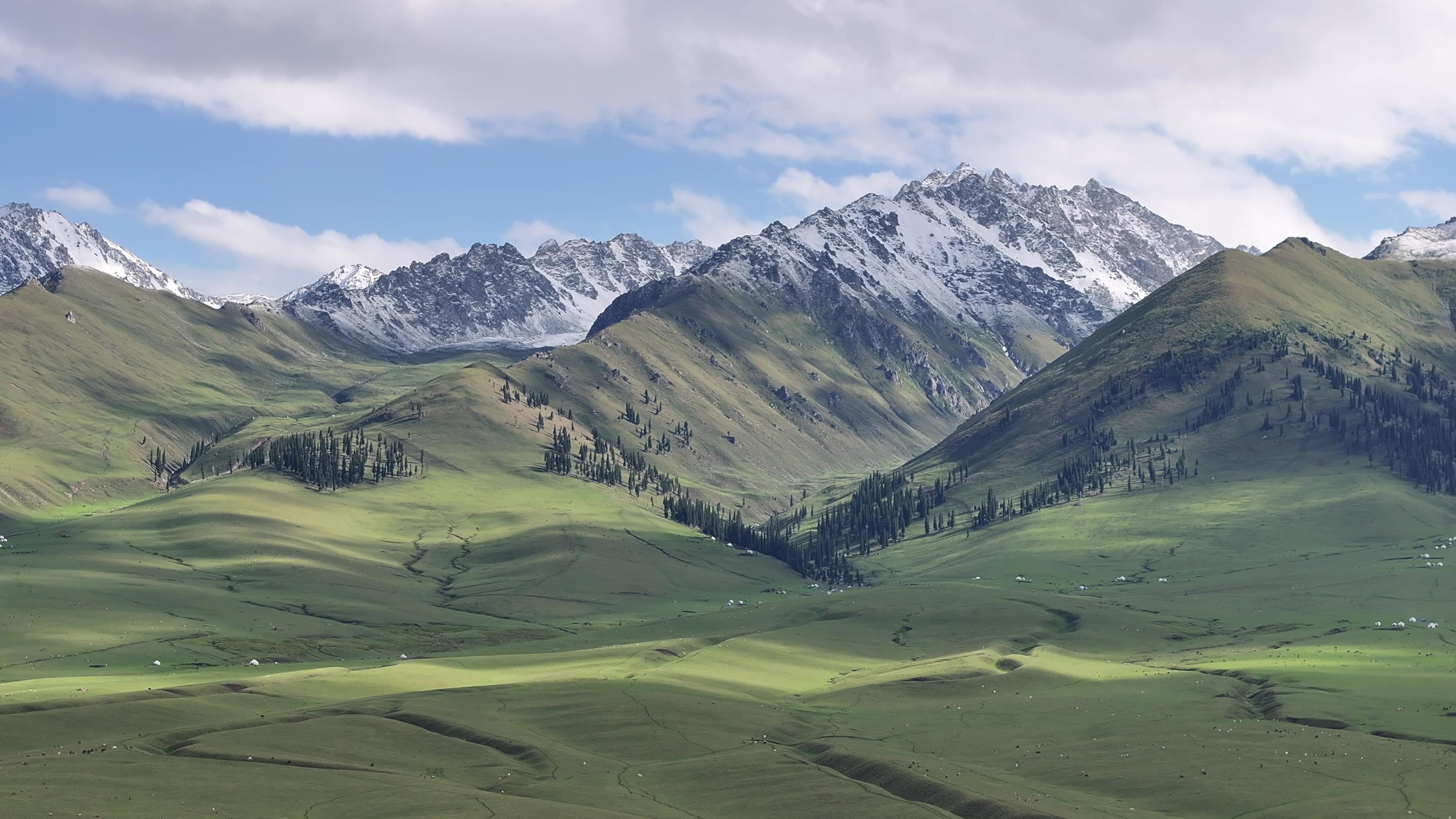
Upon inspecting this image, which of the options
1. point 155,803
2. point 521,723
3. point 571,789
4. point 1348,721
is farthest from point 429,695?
point 1348,721

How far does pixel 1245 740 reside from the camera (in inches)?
5531

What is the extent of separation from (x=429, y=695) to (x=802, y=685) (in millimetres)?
54390

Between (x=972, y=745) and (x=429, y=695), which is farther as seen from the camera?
(x=429, y=695)

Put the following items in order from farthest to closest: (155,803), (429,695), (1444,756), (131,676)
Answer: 1. (131,676)
2. (429,695)
3. (1444,756)
4. (155,803)

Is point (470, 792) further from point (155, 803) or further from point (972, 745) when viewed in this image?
point (972, 745)

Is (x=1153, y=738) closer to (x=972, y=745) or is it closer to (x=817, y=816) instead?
(x=972, y=745)

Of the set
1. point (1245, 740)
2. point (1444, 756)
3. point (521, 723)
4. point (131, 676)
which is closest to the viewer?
point (1444, 756)

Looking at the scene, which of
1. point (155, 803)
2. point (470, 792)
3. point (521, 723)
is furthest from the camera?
point (521, 723)

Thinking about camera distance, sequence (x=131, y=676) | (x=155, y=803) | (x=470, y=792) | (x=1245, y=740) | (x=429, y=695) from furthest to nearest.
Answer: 1. (x=131, y=676)
2. (x=429, y=695)
3. (x=1245, y=740)
4. (x=470, y=792)
5. (x=155, y=803)

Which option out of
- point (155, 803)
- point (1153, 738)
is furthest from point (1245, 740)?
point (155, 803)

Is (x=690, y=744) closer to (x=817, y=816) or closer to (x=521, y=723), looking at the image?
(x=521, y=723)

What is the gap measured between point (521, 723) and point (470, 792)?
119ft

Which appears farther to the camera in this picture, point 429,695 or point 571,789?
point 429,695

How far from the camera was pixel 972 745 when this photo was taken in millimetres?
149000
